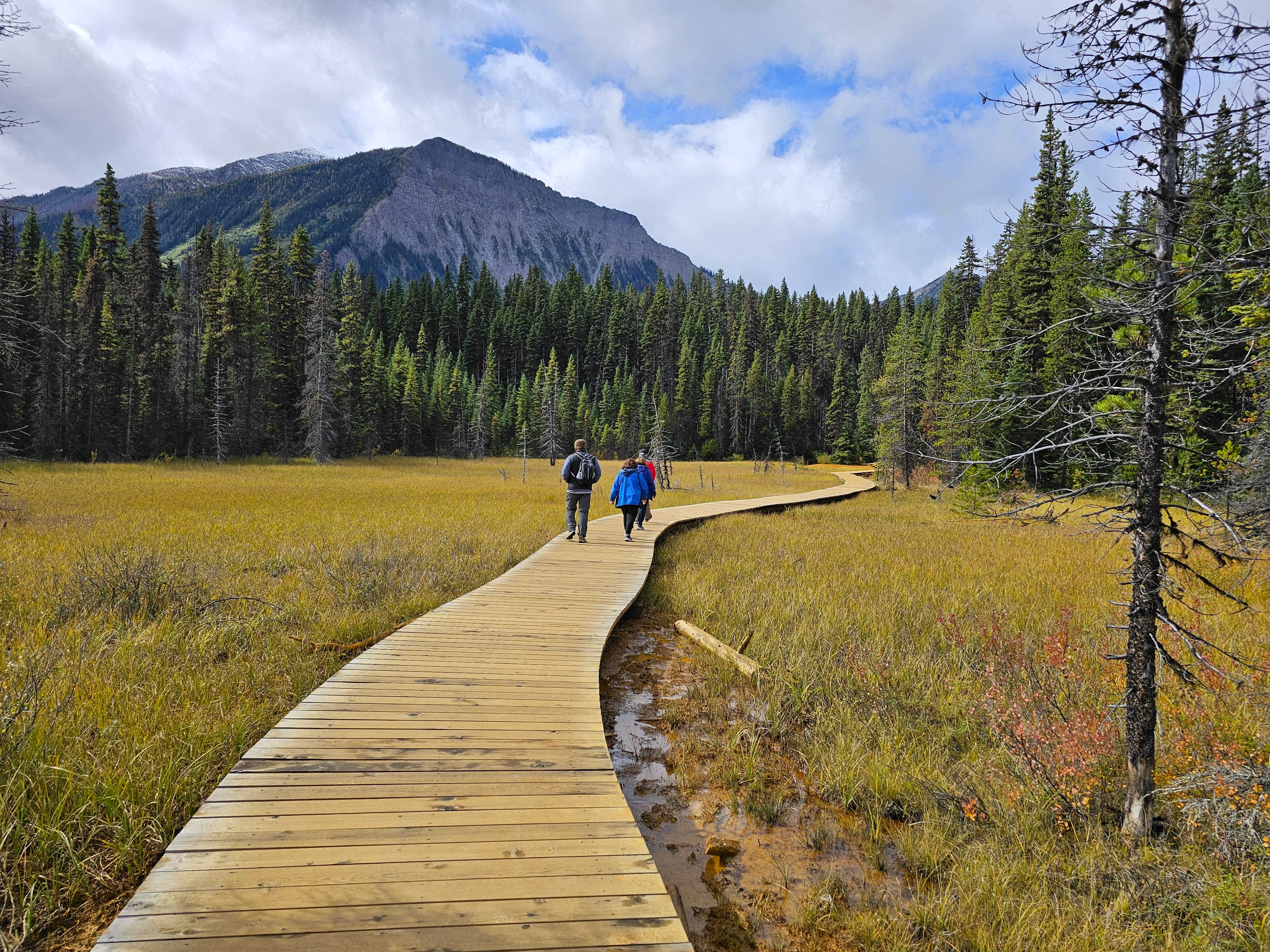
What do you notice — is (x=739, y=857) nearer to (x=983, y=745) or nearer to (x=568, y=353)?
(x=983, y=745)

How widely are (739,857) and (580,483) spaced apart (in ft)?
28.5

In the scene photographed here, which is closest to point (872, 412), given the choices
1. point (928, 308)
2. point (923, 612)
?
point (928, 308)

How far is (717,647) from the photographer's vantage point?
7.02m

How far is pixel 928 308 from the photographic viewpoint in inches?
2977

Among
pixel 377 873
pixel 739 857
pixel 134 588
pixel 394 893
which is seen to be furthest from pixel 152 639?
pixel 739 857

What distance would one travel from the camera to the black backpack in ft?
37.9

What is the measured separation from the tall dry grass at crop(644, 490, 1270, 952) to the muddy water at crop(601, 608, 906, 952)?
11cm

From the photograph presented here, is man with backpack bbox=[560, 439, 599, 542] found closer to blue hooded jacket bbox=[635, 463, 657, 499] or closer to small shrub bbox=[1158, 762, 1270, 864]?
blue hooded jacket bbox=[635, 463, 657, 499]

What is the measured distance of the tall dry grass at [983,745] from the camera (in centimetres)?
301

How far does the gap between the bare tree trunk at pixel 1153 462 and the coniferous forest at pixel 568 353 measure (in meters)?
0.15

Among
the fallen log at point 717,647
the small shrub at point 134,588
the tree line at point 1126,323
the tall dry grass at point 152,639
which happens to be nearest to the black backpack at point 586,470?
the tall dry grass at point 152,639

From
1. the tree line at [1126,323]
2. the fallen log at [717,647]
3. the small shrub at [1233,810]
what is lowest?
the fallen log at [717,647]

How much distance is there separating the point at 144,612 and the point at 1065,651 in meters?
10.5

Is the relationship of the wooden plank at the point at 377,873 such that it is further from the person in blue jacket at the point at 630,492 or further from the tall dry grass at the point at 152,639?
the person in blue jacket at the point at 630,492
